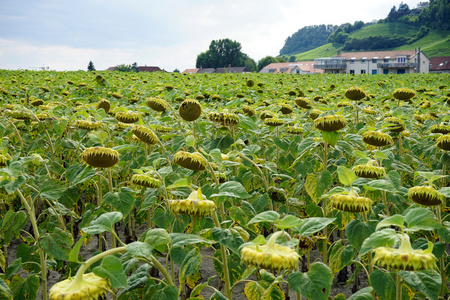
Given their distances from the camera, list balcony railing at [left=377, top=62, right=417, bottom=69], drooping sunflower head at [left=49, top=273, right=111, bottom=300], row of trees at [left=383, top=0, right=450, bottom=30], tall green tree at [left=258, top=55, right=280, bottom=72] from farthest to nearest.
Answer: row of trees at [left=383, top=0, right=450, bottom=30], tall green tree at [left=258, top=55, right=280, bottom=72], balcony railing at [left=377, top=62, right=417, bottom=69], drooping sunflower head at [left=49, top=273, right=111, bottom=300]

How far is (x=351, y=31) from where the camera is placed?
138500 millimetres

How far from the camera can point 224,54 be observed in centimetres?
7475

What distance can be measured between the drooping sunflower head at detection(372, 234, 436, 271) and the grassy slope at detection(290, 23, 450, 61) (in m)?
105

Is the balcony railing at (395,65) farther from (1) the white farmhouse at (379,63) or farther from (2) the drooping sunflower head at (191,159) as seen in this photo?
(2) the drooping sunflower head at (191,159)

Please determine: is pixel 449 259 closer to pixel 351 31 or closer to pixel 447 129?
pixel 447 129

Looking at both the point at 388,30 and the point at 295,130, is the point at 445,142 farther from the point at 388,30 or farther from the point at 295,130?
the point at 388,30

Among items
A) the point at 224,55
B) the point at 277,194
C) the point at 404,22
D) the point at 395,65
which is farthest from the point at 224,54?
the point at 404,22

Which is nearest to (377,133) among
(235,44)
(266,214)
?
(266,214)

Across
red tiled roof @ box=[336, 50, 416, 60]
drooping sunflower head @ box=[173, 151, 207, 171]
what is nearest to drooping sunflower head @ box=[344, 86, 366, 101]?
drooping sunflower head @ box=[173, 151, 207, 171]

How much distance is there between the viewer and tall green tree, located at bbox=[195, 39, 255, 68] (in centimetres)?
7388

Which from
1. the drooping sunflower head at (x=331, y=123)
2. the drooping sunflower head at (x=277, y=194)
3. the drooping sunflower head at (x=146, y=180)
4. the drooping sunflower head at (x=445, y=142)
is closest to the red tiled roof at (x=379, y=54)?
the drooping sunflower head at (x=445, y=142)

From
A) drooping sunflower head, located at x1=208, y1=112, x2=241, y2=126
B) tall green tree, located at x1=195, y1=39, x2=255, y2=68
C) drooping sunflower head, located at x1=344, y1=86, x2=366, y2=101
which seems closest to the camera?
drooping sunflower head, located at x1=208, y1=112, x2=241, y2=126

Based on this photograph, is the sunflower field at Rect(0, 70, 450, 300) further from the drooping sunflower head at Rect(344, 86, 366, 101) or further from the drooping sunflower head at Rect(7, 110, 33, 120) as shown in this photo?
the drooping sunflower head at Rect(7, 110, 33, 120)

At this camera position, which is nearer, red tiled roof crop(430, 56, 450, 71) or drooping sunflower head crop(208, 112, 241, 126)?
drooping sunflower head crop(208, 112, 241, 126)
